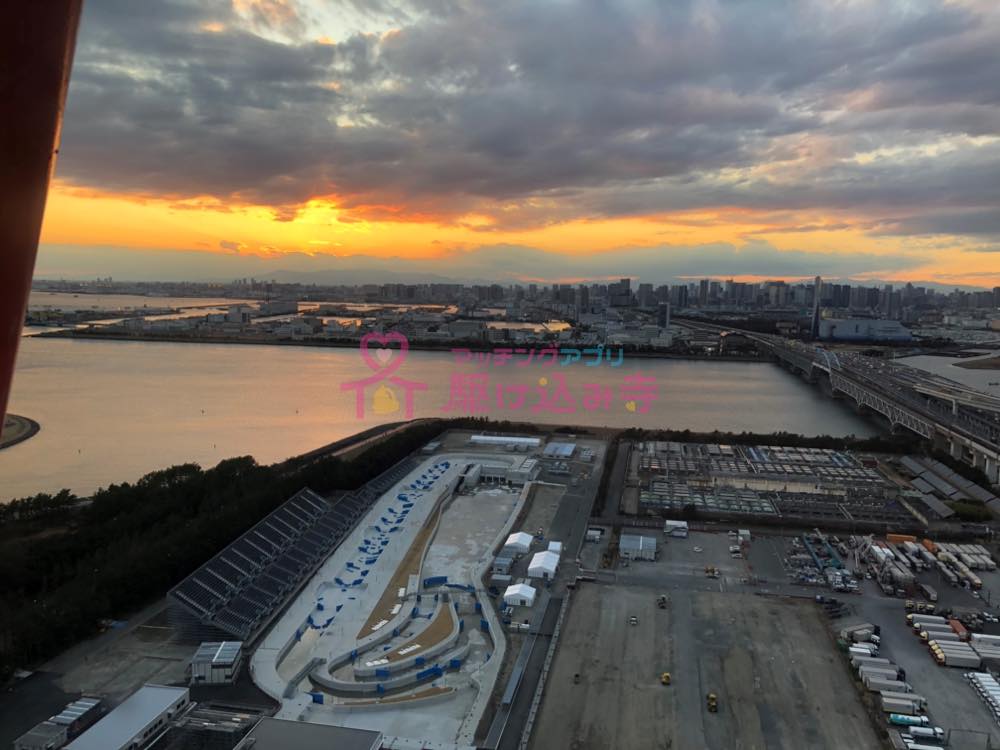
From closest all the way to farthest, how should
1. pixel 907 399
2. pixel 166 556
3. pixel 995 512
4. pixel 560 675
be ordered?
pixel 560 675
pixel 166 556
pixel 995 512
pixel 907 399

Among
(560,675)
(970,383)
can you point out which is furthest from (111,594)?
(970,383)

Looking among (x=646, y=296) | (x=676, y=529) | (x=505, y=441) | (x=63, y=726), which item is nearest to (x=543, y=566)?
(x=676, y=529)

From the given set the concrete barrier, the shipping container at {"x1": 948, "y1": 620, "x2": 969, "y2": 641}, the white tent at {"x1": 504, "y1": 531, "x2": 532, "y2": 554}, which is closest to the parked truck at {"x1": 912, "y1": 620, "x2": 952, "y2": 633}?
the shipping container at {"x1": 948, "y1": 620, "x2": 969, "y2": 641}

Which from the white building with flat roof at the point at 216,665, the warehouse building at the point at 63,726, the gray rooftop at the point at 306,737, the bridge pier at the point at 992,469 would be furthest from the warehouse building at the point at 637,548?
the bridge pier at the point at 992,469

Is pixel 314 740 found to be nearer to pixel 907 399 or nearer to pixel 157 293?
pixel 907 399

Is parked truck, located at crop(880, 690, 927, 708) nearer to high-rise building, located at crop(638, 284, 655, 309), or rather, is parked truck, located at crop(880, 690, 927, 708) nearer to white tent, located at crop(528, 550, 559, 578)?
white tent, located at crop(528, 550, 559, 578)
